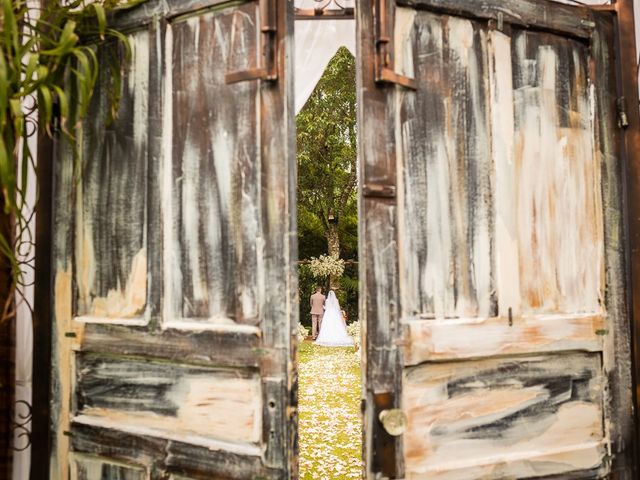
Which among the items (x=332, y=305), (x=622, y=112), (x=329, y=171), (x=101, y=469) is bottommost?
(x=332, y=305)

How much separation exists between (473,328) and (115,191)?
1.49m

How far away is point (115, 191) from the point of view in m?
1.98

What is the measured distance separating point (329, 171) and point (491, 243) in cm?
1076

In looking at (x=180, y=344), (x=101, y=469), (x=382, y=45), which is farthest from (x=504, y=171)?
(x=101, y=469)

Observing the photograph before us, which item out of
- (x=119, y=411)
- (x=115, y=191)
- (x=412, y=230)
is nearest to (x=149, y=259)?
(x=115, y=191)

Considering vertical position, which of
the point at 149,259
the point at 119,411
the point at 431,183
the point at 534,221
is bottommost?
the point at 119,411

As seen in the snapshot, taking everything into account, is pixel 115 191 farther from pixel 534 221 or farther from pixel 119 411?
pixel 534 221

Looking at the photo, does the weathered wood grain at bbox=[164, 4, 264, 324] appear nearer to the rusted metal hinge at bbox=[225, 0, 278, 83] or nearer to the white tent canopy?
the rusted metal hinge at bbox=[225, 0, 278, 83]

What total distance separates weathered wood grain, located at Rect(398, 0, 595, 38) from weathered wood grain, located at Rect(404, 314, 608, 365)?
1.16 meters

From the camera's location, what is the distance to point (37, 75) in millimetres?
1749

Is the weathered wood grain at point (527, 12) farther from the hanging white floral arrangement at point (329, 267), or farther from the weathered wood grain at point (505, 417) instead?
the hanging white floral arrangement at point (329, 267)

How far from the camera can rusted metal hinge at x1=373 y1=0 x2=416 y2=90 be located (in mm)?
1707

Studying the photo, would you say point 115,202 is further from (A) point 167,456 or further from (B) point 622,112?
(B) point 622,112

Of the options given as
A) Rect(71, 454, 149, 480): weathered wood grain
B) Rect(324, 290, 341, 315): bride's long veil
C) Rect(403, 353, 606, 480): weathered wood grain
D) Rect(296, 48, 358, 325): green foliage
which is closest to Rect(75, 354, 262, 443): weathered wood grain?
Rect(71, 454, 149, 480): weathered wood grain
